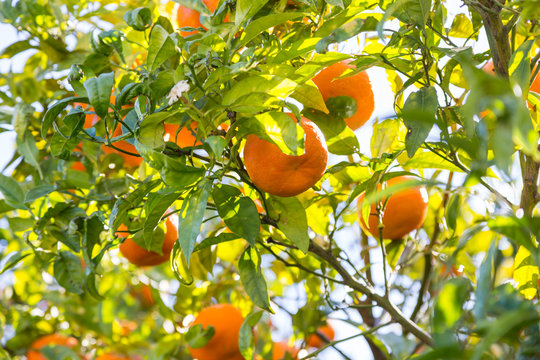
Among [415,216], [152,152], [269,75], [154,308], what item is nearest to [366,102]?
[415,216]

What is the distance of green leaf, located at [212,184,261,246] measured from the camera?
0.81 meters

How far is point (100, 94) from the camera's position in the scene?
729 mm

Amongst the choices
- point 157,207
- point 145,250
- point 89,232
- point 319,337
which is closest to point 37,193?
point 89,232

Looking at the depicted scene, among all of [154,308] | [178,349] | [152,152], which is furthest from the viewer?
→ [154,308]

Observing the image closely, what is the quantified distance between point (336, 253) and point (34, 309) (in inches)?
40.7

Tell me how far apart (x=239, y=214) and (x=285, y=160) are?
0.09 m

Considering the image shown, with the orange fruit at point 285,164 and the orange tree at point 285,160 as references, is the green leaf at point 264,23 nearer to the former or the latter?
the orange tree at point 285,160


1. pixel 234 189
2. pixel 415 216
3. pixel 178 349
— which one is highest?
pixel 234 189

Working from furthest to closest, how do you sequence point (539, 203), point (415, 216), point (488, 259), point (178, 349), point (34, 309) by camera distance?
point (34, 309)
point (178, 349)
point (415, 216)
point (539, 203)
point (488, 259)

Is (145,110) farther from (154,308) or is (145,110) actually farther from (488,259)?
(154,308)

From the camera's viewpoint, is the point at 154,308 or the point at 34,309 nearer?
the point at 34,309

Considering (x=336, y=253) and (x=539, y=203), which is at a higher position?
(x=539, y=203)

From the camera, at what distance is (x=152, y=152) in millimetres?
708

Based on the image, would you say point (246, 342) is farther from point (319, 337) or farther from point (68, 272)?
point (319, 337)
